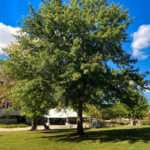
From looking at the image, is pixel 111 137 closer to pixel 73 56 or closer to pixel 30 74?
pixel 73 56

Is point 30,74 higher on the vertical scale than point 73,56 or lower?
lower

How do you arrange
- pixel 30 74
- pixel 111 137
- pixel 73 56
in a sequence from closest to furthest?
pixel 73 56
pixel 111 137
pixel 30 74

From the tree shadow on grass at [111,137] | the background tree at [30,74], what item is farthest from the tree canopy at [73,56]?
the tree shadow on grass at [111,137]

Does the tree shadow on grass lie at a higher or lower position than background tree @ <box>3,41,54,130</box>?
lower

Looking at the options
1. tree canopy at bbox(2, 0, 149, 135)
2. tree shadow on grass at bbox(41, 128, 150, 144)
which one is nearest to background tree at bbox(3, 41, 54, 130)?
tree canopy at bbox(2, 0, 149, 135)

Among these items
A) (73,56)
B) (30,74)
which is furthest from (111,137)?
(30,74)

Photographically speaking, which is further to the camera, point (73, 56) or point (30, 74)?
point (30, 74)

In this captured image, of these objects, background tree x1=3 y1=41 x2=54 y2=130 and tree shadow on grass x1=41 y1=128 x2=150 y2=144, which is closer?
tree shadow on grass x1=41 y1=128 x2=150 y2=144

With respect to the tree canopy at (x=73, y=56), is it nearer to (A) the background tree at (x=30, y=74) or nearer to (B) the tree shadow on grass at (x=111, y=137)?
(A) the background tree at (x=30, y=74)

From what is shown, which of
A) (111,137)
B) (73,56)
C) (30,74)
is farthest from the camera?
(30,74)

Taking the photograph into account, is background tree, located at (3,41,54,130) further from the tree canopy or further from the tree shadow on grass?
the tree shadow on grass

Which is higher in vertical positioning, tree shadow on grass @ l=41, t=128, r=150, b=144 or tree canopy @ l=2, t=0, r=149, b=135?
tree canopy @ l=2, t=0, r=149, b=135

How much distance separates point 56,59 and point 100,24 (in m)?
4.49

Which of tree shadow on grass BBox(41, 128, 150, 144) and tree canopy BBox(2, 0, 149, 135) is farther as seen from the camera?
tree canopy BBox(2, 0, 149, 135)
